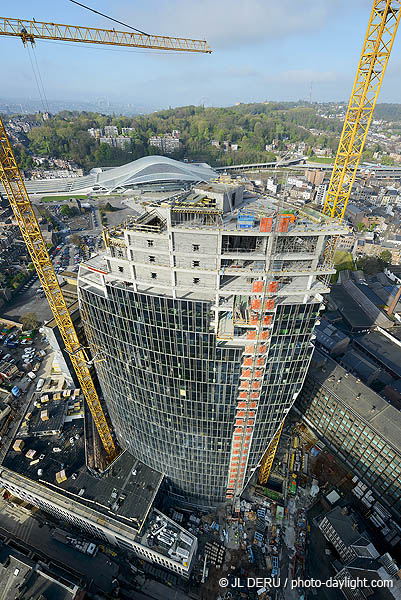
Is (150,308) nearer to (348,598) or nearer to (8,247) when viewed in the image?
(348,598)

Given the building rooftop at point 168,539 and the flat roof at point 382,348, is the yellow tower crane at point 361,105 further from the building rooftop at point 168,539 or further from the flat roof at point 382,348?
the flat roof at point 382,348

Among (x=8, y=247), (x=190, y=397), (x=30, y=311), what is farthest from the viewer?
(x=8, y=247)

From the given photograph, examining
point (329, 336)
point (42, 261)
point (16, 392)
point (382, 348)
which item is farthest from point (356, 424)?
point (16, 392)

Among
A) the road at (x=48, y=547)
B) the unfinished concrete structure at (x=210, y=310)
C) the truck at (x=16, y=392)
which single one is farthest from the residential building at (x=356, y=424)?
the truck at (x=16, y=392)

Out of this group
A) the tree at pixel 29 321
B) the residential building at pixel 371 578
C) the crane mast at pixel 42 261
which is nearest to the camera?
the crane mast at pixel 42 261

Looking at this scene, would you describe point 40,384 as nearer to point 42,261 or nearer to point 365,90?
point 42,261

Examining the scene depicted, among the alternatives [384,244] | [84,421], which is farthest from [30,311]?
[384,244]
